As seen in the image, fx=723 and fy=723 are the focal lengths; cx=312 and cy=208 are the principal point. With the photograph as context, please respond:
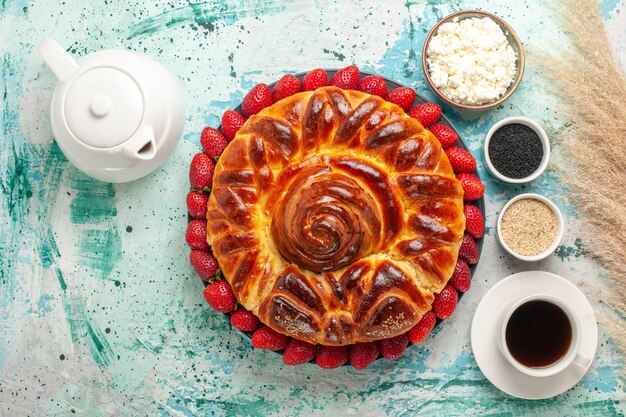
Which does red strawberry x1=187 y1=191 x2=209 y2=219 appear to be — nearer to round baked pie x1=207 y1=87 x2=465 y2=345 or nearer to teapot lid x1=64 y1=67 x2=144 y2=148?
round baked pie x1=207 y1=87 x2=465 y2=345

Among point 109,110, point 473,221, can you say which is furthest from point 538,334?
point 109,110

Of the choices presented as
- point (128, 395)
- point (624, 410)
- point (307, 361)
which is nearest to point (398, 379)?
point (307, 361)

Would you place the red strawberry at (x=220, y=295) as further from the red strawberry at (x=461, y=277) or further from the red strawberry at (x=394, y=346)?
the red strawberry at (x=461, y=277)

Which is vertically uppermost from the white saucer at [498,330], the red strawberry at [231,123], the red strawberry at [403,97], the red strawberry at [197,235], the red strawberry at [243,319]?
the red strawberry at [403,97]

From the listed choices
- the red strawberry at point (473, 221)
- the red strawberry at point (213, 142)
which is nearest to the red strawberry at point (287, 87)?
the red strawberry at point (213, 142)

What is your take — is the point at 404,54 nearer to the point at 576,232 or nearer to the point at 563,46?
the point at 563,46

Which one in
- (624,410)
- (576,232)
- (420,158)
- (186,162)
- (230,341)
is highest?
(420,158)

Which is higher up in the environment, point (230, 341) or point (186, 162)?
point (186, 162)

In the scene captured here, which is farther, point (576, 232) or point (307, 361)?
point (576, 232)
